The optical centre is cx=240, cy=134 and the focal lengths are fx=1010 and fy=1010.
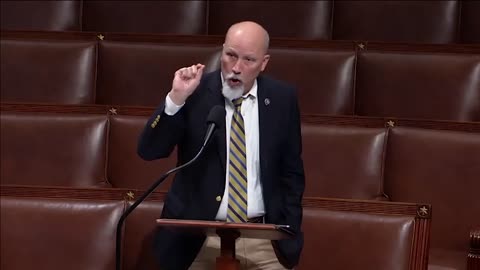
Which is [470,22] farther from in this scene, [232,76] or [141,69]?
[232,76]

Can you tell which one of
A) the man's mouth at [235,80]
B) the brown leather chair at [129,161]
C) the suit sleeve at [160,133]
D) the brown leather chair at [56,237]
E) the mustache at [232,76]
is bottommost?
the brown leather chair at [56,237]

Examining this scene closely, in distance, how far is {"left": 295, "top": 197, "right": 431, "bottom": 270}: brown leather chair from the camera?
57cm

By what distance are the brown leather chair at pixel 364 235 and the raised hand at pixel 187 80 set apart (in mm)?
130

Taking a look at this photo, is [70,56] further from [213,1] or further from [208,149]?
[208,149]

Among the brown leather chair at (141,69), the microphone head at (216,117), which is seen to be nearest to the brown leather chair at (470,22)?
the brown leather chair at (141,69)

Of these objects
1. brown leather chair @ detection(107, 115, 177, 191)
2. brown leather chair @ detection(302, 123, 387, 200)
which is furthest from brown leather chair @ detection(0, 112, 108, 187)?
brown leather chair @ detection(302, 123, 387, 200)

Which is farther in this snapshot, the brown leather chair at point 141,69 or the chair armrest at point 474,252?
the brown leather chair at point 141,69

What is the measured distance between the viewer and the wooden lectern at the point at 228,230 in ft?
1.43

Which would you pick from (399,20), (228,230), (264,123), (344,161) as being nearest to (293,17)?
(399,20)

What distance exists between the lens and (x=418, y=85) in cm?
74

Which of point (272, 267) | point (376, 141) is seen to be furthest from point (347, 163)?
point (272, 267)

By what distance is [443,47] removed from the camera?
0.76m

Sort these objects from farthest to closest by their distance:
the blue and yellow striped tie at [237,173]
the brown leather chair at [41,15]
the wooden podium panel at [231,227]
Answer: the brown leather chair at [41,15], the blue and yellow striped tie at [237,173], the wooden podium panel at [231,227]

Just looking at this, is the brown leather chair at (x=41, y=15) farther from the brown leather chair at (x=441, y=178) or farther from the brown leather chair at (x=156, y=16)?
the brown leather chair at (x=441, y=178)
